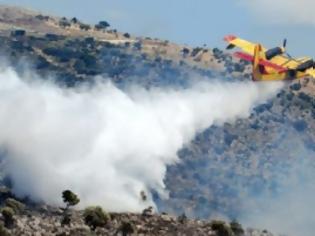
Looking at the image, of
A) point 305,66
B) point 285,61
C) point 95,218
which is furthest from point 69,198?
point 305,66

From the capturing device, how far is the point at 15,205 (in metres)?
139

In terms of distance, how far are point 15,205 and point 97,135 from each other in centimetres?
2686

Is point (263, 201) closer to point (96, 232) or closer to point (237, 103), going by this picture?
point (237, 103)

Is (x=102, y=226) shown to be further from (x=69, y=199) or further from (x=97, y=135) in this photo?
(x=97, y=135)

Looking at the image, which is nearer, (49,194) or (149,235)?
(149,235)

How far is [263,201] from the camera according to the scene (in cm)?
18638

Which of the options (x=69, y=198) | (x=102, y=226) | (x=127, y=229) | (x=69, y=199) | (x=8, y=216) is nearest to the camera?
(x=8, y=216)

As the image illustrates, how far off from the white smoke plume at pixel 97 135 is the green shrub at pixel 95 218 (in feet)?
52.5

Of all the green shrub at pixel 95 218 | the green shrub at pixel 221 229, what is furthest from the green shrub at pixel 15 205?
the green shrub at pixel 221 229

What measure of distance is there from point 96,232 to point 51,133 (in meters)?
34.2

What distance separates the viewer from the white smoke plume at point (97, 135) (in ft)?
508

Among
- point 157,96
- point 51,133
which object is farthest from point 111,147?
point 157,96

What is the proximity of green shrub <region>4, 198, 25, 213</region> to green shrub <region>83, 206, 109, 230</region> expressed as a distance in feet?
30.9

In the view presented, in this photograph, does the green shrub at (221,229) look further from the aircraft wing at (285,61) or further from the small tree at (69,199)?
the aircraft wing at (285,61)
